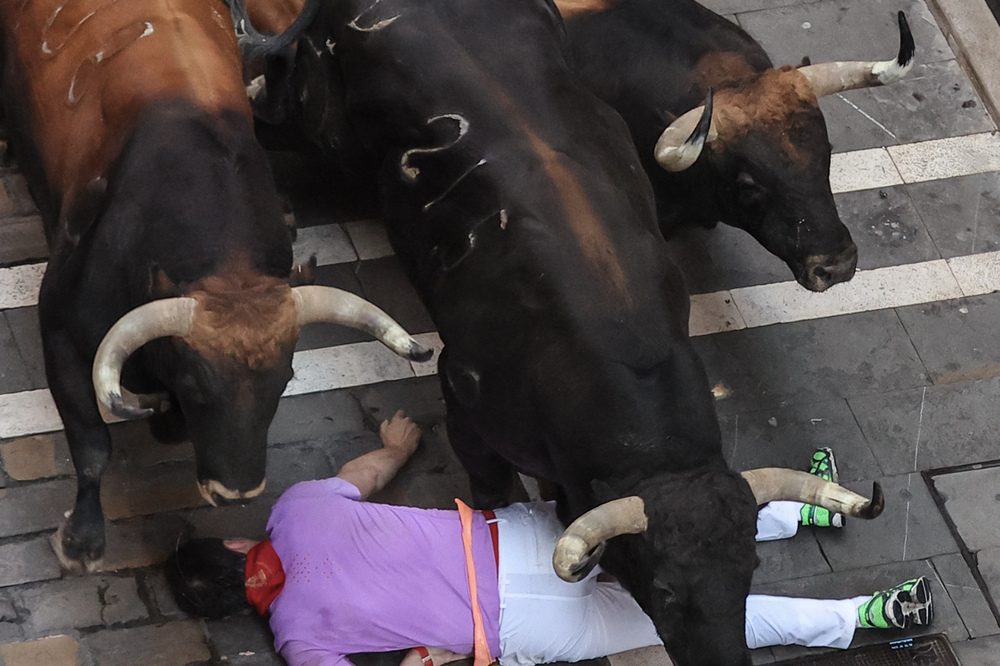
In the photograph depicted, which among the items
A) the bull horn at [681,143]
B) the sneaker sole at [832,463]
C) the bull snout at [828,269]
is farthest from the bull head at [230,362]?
the sneaker sole at [832,463]

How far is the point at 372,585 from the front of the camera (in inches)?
203

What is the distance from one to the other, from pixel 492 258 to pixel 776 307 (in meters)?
2.20

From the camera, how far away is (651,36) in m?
6.39

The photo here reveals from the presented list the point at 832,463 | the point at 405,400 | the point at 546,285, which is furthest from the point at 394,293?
the point at 832,463

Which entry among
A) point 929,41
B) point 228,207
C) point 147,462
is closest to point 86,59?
point 228,207

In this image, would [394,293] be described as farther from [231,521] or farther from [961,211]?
[961,211]

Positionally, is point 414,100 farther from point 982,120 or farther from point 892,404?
point 982,120

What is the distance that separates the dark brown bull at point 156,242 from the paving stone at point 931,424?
280 cm

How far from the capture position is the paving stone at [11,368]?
20.2 ft

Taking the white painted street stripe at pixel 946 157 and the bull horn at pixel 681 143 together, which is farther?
the white painted street stripe at pixel 946 157

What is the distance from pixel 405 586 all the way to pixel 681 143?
7.69 feet

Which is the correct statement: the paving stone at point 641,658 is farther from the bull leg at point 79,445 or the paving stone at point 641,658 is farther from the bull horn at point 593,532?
the bull leg at point 79,445

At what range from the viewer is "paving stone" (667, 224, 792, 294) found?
7.02 metres

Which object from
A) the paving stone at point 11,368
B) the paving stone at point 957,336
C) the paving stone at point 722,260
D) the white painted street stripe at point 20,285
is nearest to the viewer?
the paving stone at point 11,368
